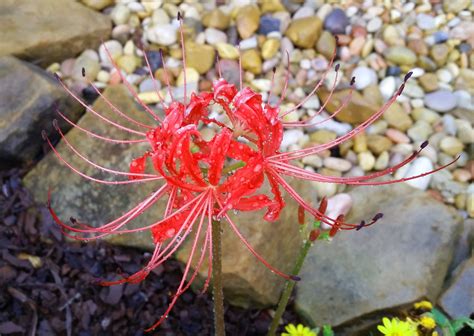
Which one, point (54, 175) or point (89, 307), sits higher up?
point (54, 175)

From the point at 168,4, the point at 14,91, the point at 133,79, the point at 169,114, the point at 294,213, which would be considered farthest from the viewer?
the point at 168,4

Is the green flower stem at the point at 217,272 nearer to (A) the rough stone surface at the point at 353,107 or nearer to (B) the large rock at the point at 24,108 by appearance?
(B) the large rock at the point at 24,108

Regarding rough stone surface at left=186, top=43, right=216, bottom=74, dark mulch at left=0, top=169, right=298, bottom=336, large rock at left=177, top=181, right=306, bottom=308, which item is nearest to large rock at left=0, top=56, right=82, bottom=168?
dark mulch at left=0, top=169, right=298, bottom=336

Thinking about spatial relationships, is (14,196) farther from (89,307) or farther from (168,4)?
(168,4)

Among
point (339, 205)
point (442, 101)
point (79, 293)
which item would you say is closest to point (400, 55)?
point (442, 101)

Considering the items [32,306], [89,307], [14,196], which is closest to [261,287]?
[89,307]

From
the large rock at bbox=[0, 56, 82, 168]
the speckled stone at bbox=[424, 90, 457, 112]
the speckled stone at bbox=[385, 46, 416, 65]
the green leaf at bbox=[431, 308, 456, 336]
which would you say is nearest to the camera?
the green leaf at bbox=[431, 308, 456, 336]

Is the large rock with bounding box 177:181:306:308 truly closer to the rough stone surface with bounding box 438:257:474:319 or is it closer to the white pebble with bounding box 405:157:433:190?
the rough stone surface with bounding box 438:257:474:319
